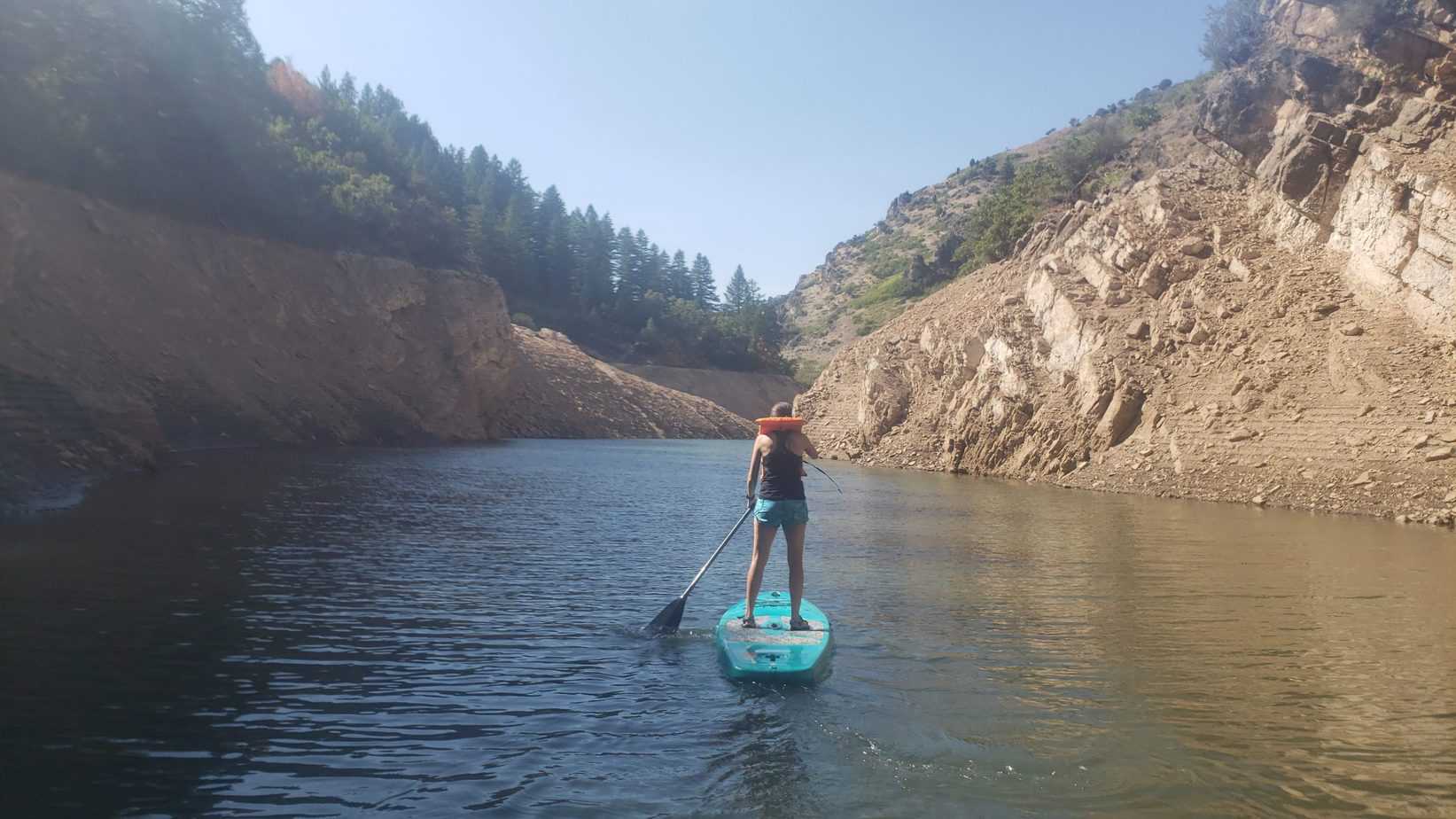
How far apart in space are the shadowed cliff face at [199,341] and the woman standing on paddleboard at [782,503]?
14363mm

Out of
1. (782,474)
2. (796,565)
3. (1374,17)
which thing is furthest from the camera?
(1374,17)

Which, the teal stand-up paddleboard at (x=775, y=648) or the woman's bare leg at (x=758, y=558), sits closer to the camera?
the teal stand-up paddleboard at (x=775, y=648)

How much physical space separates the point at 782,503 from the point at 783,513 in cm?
10

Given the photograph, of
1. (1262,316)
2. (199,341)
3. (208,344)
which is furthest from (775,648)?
(208,344)

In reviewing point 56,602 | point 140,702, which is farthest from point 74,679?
point 56,602

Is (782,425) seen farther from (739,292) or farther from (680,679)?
(739,292)

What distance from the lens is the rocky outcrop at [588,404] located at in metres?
63.4

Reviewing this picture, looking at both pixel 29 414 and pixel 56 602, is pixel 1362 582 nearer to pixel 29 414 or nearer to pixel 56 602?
pixel 56 602

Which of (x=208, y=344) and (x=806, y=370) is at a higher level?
(x=806, y=370)

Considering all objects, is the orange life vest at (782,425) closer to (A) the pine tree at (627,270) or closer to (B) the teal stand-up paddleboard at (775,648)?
(B) the teal stand-up paddleboard at (775,648)

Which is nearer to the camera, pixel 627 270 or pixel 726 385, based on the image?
pixel 726 385

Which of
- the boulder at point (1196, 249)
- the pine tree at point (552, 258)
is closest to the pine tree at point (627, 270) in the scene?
the pine tree at point (552, 258)

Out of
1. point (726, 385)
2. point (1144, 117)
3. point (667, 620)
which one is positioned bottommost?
point (667, 620)

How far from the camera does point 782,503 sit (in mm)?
8539
